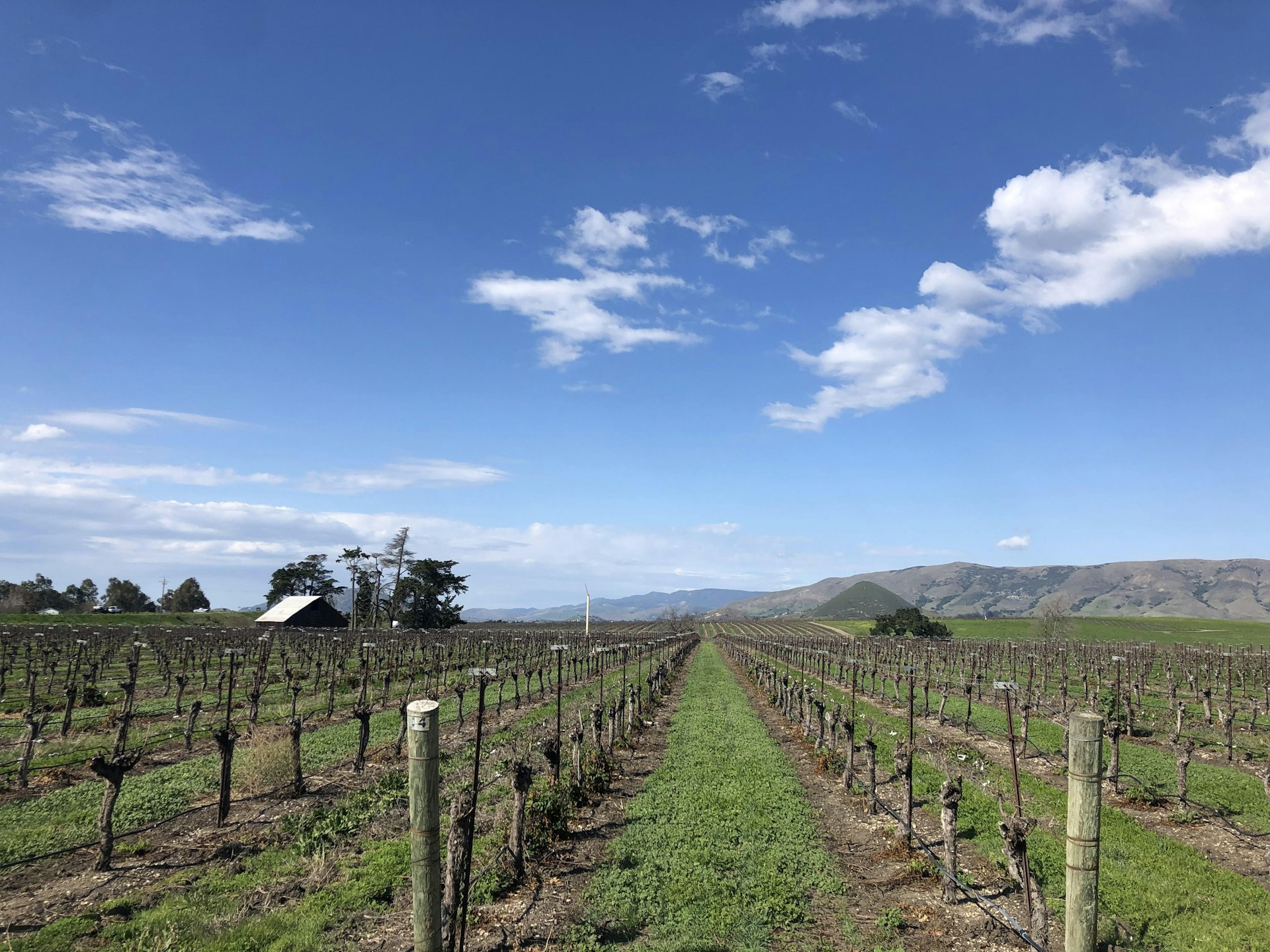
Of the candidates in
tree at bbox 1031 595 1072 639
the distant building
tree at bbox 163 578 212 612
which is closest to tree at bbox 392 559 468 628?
the distant building

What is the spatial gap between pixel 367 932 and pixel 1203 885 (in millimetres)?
12665

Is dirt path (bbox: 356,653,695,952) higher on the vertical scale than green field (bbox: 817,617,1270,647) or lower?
higher

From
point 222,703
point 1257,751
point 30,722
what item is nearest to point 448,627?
point 222,703

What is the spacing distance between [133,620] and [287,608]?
18049 millimetres

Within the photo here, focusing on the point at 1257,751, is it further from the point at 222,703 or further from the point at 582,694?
the point at 222,703

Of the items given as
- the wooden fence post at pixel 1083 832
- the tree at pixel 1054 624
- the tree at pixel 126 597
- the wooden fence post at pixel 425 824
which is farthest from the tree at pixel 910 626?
the tree at pixel 126 597

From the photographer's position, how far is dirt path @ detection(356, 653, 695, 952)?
8.59 m

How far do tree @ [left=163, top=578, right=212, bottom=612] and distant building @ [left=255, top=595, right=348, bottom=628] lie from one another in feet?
140

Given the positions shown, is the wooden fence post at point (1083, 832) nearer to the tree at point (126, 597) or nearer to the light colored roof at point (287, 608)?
the light colored roof at point (287, 608)

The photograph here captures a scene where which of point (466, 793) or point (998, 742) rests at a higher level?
point (466, 793)

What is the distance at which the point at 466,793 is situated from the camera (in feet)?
32.7

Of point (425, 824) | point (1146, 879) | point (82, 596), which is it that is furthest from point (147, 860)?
point (82, 596)

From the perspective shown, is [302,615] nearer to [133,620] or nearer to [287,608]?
[287,608]

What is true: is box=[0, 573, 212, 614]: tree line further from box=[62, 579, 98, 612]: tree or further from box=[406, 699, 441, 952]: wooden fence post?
box=[406, 699, 441, 952]: wooden fence post
